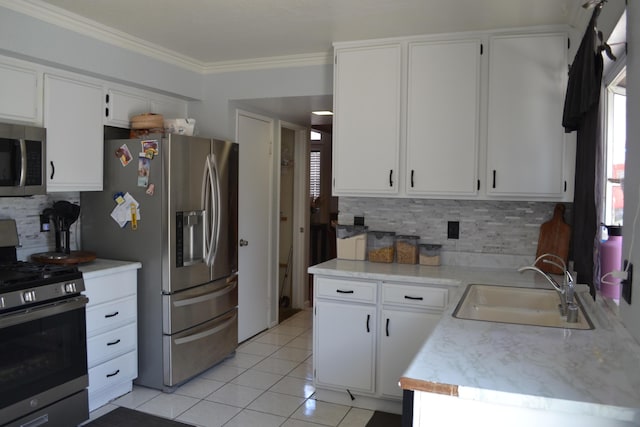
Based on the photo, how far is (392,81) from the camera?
328 centimetres

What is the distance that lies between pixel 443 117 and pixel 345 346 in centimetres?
160

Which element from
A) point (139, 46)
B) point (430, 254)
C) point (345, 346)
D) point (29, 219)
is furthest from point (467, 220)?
point (29, 219)

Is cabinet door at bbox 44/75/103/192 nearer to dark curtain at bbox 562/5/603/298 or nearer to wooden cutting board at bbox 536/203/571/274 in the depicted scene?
dark curtain at bbox 562/5/603/298

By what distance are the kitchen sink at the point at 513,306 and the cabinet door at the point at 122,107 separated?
2.59m

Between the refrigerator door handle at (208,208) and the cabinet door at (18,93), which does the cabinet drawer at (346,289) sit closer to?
the refrigerator door handle at (208,208)

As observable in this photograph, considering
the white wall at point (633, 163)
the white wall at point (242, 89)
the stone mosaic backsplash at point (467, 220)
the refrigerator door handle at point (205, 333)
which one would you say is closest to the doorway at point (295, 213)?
the white wall at point (242, 89)

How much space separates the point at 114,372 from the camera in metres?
3.12

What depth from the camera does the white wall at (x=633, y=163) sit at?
5.36ft

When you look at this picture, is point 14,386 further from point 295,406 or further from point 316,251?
point 316,251

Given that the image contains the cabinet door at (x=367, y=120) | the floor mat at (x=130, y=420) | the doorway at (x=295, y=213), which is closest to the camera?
the floor mat at (x=130, y=420)

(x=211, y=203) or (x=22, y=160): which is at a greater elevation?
(x=22, y=160)

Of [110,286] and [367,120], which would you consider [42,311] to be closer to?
[110,286]

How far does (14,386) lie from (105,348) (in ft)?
2.16

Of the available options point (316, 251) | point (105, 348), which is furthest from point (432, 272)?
point (316, 251)
